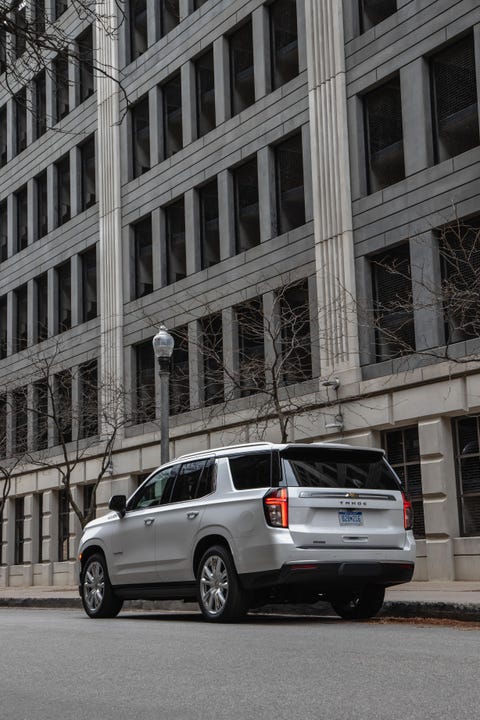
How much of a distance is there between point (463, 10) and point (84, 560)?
40.7 ft

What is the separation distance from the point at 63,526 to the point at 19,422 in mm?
4548

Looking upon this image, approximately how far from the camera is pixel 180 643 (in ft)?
31.3

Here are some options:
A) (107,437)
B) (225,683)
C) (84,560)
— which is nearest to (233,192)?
(107,437)

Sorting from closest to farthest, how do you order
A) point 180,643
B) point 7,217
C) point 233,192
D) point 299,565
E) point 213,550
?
point 180,643 → point 299,565 → point 213,550 → point 233,192 → point 7,217

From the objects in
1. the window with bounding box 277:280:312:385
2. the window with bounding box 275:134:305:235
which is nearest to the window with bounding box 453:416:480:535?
the window with bounding box 277:280:312:385

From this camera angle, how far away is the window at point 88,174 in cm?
3469

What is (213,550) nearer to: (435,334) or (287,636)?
(287,636)

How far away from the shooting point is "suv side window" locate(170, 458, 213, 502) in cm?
1283

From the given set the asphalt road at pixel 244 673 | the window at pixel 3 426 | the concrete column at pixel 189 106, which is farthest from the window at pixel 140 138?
the asphalt road at pixel 244 673

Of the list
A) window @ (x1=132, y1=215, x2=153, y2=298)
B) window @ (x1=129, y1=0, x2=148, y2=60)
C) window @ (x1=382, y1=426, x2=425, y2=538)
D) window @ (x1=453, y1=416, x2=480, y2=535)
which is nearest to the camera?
window @ (x1=453, y1=416, x2=480, y2=535)

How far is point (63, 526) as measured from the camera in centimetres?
3481

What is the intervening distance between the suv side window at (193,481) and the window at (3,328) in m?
26.6

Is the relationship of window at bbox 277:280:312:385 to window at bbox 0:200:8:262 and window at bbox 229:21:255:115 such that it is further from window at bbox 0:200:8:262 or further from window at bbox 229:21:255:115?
window at bbox 0:200:8:262

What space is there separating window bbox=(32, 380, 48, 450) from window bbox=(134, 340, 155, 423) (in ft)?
17.4
